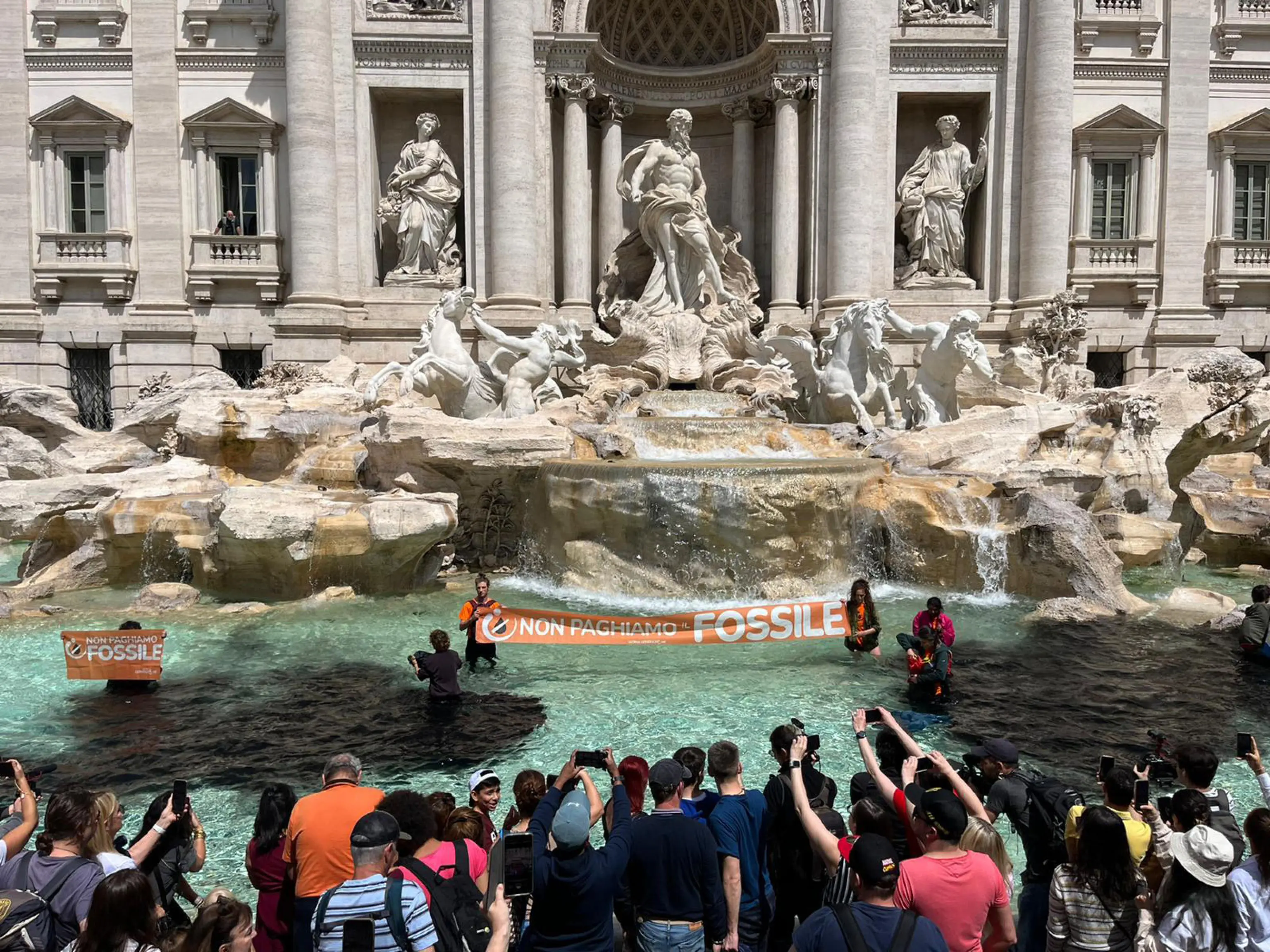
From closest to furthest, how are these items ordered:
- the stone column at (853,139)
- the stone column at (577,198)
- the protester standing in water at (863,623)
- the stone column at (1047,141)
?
1. the protester standing in water at (863,623)
2. the stone column at (853,139)
3. the stone column at (1047,141)
4. the stone column at (577,198)

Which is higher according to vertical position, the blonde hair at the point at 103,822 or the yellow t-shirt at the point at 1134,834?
the blonde hair at the point at 103,822

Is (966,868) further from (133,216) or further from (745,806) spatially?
(133,216)

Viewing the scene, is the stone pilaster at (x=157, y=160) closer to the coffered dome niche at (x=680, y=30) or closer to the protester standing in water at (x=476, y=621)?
the coffered dome niche at (x=680, y=30)

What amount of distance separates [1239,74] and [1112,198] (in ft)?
11.6

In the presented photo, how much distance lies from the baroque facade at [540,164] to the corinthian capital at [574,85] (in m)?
0.05

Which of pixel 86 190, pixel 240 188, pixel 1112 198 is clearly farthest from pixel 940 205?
pixel 86 190

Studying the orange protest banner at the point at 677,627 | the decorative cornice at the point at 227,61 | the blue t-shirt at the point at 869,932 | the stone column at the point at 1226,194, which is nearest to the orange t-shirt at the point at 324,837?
the blue t-shirt at the point at 869,932

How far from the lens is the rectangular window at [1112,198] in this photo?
1770cm

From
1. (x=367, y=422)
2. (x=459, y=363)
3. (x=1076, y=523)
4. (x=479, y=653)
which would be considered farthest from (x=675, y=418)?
(x=479, y=653)

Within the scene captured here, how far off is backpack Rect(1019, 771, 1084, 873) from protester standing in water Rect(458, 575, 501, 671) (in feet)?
14.9

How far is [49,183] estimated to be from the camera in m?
17.2

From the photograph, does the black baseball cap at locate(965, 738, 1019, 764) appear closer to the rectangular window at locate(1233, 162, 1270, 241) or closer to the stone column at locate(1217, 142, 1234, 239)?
the stone column at locate(1217, 142, 1234, 239)

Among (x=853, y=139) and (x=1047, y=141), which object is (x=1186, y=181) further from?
(x=853, y=139)

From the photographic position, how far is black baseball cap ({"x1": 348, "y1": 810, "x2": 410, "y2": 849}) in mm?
2566
